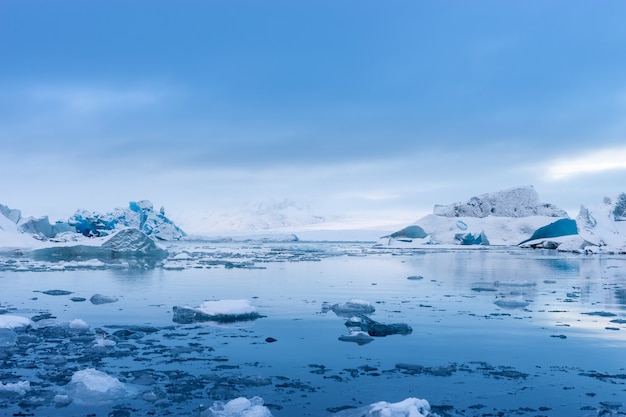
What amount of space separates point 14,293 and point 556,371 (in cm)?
854

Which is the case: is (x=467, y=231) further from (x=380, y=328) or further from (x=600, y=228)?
(x=380, y=328)

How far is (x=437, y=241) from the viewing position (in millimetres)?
42875

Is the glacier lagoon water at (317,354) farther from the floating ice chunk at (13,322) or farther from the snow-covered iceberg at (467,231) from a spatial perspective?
the snow-covered iceberg at (467,231)

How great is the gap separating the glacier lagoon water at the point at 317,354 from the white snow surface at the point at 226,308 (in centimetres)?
22

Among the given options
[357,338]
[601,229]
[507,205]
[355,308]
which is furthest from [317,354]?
[507,205]

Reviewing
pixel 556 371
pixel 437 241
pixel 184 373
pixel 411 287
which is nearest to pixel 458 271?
pixel 411 287

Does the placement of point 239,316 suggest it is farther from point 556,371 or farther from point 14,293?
point 14,293

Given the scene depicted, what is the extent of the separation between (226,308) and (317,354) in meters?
2.21

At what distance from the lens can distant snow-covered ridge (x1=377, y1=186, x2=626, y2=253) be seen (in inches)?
1394

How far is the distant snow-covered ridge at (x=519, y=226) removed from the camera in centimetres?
3541

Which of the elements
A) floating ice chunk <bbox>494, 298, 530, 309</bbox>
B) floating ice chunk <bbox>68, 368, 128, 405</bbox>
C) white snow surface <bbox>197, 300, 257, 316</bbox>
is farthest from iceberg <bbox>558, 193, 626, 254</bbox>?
floating ice chunk <bbox>68, 368, 128, 405</bbox>

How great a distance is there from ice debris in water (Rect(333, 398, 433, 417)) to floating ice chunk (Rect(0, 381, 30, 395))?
6.84ft

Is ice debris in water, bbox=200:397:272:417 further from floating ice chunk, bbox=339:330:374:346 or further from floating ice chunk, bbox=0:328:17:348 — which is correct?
floating ice chunk, bbox=0:328:17:348

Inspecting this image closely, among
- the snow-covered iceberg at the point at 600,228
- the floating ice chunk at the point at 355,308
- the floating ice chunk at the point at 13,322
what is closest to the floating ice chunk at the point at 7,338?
the floating ice chunk at the point at 13,322
